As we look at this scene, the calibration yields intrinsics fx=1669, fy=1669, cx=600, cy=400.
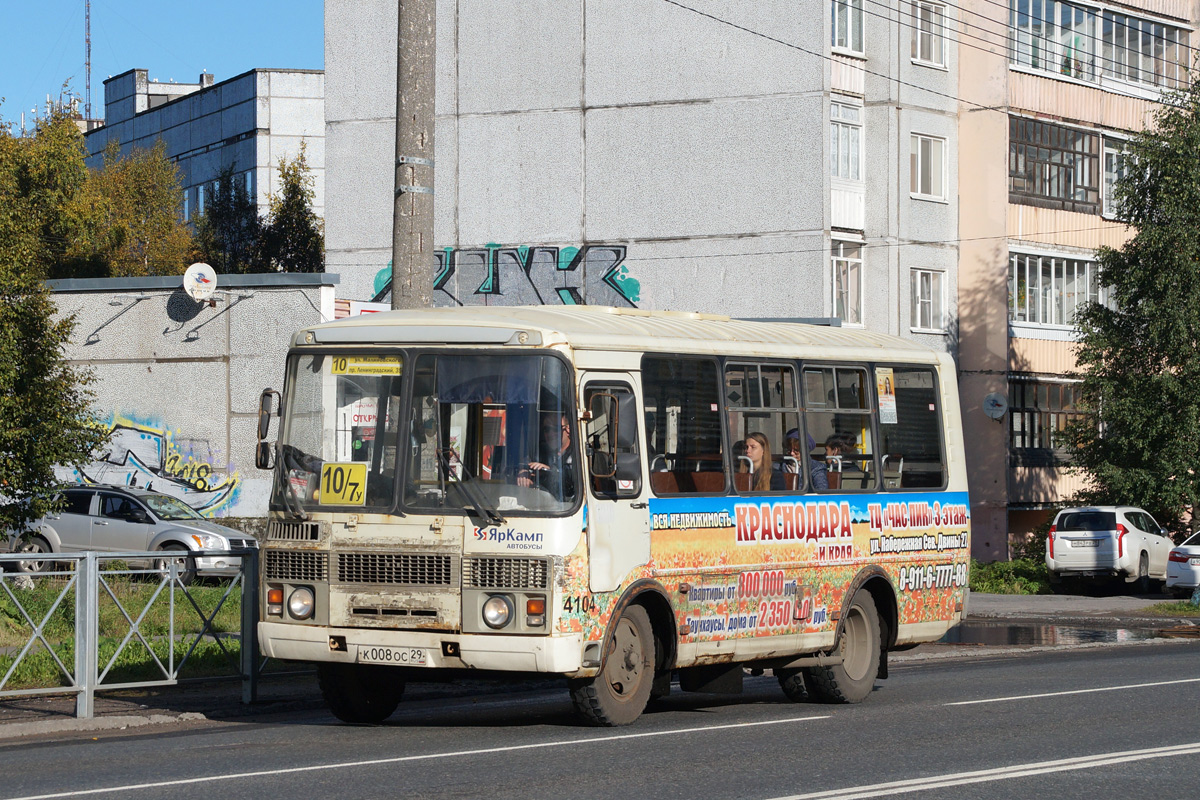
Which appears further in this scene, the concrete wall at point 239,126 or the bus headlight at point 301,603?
the concrete wall at point 239,126

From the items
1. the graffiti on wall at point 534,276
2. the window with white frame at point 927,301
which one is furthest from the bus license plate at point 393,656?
the window with white frame at point 927,301

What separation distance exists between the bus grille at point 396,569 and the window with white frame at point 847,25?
29.7 metres

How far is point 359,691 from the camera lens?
12.3 metres

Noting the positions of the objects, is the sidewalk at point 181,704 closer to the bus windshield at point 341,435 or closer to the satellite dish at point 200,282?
the bus windshield at point 341,435

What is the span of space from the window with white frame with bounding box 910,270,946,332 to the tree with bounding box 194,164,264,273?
30062mm

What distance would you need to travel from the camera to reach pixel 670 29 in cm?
4009

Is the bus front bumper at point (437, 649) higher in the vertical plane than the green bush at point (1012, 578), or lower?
higher

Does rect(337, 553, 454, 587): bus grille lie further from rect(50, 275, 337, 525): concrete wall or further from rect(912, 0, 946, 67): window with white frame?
rect(912, 0, 946, 67): window with white frame

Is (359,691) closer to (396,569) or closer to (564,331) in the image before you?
(396,569)

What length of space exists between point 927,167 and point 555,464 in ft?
104

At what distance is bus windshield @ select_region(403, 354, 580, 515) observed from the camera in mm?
11156

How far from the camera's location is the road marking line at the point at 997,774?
28.1 feet

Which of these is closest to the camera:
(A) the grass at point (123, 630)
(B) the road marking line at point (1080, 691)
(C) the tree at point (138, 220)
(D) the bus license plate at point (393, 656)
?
(D) the bus license plate at point (393, 656)

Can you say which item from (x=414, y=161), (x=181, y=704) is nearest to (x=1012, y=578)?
(x=414, y=161)
